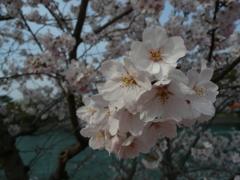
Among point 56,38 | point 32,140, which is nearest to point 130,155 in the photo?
point 56,38

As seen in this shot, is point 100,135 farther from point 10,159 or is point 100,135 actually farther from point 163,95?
point 10,159

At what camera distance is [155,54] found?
2.09 ft

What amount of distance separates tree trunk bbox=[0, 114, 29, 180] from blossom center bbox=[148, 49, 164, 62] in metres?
1.94

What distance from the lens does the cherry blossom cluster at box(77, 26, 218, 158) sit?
1.84ft

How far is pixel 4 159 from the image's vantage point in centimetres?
201

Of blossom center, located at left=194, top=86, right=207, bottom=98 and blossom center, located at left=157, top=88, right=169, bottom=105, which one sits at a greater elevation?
blossom center, located at left=157, top=88, right=169, bottom=105

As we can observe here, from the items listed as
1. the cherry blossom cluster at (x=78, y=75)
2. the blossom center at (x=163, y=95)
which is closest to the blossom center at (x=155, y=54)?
the blossom center at (x=163, y=95)

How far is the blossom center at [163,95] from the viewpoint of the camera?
582 mm

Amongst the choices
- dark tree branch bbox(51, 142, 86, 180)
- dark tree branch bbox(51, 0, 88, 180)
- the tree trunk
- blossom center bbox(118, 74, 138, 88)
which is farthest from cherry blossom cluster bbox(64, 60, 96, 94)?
blossom center bbox(118, 74, 138, 88)

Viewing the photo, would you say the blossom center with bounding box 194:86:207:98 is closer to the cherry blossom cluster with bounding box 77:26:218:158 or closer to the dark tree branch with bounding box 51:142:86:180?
the cherry blossom cluster with bounding box 77:26:218:158

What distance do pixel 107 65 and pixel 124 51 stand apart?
9.25 ft

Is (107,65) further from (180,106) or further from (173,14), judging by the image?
(173,14)

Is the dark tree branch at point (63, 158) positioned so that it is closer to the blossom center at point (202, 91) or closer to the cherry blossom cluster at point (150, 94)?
the cherry blossom cluster at point (150, 94)

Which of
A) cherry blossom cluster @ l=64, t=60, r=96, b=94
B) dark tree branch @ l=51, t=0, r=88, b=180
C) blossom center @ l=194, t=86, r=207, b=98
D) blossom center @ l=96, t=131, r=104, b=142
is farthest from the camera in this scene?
dark tree branch @ l=51, t=0, r=88, b=180
